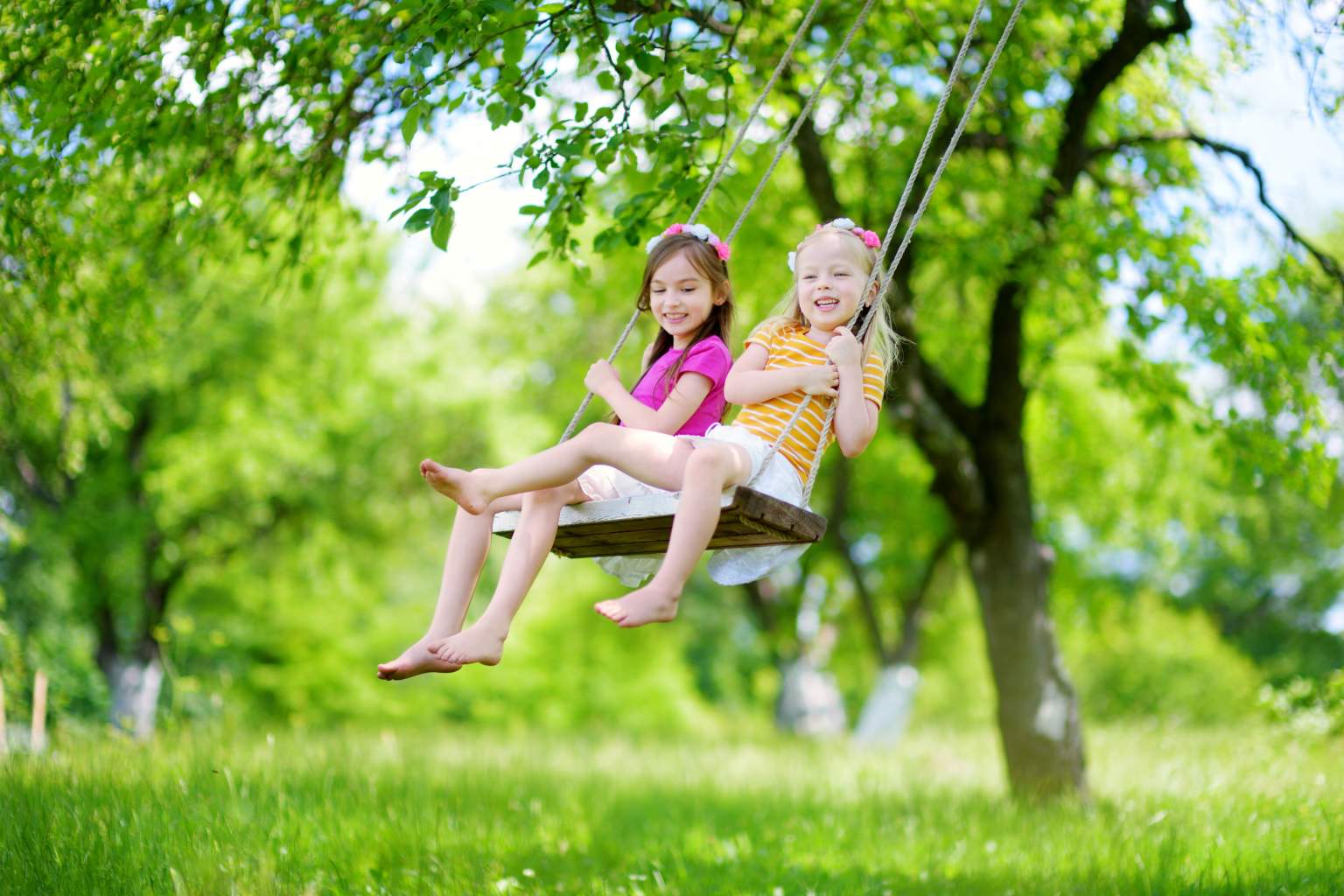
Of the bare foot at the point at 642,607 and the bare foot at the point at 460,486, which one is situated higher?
the bare foot at the point at 460,486

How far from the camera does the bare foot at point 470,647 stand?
3.63 meters

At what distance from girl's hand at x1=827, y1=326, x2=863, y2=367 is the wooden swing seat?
A: 20.8 inches

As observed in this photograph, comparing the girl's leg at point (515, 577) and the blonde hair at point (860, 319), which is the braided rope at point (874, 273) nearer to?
the blonde hair at point (860, 319)

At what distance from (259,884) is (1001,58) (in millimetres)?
5698

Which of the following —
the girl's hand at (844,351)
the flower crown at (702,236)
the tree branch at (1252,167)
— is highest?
the tree branch at (1252,167)

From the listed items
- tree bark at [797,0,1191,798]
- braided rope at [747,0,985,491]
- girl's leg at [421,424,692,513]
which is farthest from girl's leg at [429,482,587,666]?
tree bark at [797,0,1191,798]

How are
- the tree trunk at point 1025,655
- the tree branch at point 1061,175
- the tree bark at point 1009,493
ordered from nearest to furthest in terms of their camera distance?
the tree branch at point 1061,175 < the tree bark at point 1009,493 < the tree trunk at point 1025,655

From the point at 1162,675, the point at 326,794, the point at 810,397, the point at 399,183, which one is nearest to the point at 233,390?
the point at 399,183

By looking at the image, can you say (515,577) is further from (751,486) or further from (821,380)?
(821,380)

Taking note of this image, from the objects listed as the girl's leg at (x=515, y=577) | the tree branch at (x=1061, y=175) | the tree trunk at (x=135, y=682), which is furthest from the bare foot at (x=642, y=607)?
the tree trunk at (x=135, y=682)

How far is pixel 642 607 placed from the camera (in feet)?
11.3

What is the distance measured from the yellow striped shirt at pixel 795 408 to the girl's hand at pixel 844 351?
14 centimetres

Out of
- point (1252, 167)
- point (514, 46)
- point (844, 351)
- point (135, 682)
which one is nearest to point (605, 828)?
point (844, 351)

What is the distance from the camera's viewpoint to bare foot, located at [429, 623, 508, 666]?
3.63m
